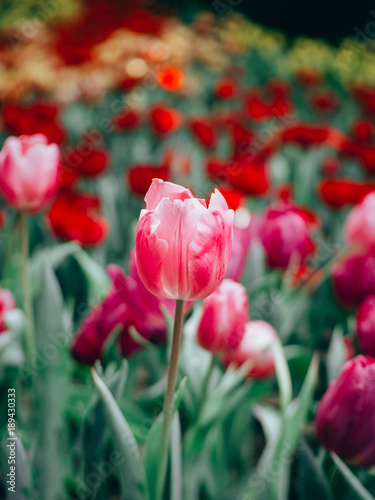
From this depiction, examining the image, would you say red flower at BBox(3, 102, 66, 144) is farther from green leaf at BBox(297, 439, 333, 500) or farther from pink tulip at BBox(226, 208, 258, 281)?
green leaf at BBox(297, 439, 333, 500)

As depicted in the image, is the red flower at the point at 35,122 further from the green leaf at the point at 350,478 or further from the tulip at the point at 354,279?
the green leaf at the point at 350,478

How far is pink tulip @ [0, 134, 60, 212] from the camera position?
0.77 metres

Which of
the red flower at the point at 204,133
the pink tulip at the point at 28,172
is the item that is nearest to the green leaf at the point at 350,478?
the pink tulip at the point at 28,172

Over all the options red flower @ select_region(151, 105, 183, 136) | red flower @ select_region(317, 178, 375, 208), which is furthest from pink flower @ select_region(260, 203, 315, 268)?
red flower @ select_region(151, 105, 183, 136)

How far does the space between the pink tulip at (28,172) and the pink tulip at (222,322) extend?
34 cm

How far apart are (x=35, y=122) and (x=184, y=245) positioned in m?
1.23

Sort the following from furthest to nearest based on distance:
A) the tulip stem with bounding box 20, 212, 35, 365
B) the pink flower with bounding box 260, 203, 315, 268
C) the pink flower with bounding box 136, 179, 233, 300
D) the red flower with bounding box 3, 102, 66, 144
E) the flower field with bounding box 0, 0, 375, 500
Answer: the red flower with bounding box 3, 102, 66, 144
the pink flower with bounding box 260, 203, 315, 268
the tulip stem with bounding box 20, 212, 35, 365
the flower field with bounding box 0, 0, 375, 500
the pink flower with bounding box 136, 179, 233, 300

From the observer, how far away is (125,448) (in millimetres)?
541

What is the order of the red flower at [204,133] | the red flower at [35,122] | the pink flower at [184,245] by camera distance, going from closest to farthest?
the pink flower at [184,245] → the red flower at [35,122] → the red flower at [204,133]

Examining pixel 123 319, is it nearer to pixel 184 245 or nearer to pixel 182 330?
pixel 182 330

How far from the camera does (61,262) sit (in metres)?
1.00

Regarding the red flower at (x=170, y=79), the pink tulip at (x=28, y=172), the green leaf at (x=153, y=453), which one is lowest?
the red flower at (x=170, y=79)

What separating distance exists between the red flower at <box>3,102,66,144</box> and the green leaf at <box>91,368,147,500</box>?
3.55 ft

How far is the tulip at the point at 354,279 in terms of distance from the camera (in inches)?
32.0
